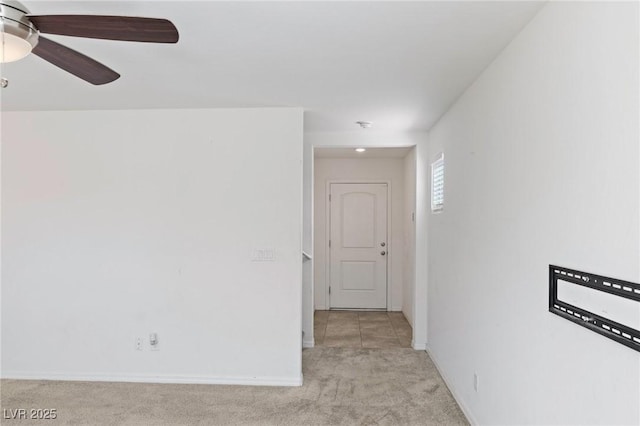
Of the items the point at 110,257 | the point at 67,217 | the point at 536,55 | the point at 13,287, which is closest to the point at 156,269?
the point at 110,257

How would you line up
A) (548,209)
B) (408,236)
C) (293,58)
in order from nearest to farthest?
(548,209)
(293,58)
(408,236)

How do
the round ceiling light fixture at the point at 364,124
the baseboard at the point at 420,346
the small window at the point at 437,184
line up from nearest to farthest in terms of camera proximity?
the small window at the point at 437,184 < the round ceiling light fixture at the point at 364,124 < the baseboard at the point at 420,346

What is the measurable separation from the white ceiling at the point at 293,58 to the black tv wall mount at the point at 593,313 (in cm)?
113

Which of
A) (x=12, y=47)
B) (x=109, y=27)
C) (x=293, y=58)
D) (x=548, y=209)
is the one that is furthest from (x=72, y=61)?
(x=548, y=209)

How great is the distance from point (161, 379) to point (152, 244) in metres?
1.12

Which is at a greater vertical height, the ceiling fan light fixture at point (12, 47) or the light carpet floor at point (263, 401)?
Answer: the ceiling fan light fixture at point (12, 47)

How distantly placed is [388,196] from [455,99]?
2963mm

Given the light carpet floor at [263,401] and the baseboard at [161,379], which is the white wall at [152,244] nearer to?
the baseboard at [161,379]

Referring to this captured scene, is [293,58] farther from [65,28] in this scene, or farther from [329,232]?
[329,232]

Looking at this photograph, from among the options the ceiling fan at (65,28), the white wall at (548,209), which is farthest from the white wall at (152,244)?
the ceiling fan at (65,28)

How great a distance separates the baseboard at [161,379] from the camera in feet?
11.0

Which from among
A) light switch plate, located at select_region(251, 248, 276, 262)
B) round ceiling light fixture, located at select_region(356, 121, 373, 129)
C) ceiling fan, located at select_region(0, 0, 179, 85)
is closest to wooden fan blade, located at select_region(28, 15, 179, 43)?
ceiling fan, located at select_region(0, 0, 179, 85)

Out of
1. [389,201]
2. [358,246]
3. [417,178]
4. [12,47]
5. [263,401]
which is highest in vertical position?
[12,47]

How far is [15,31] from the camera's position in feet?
4.63
